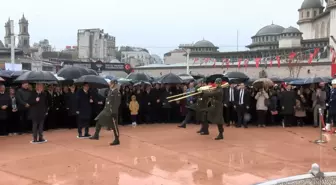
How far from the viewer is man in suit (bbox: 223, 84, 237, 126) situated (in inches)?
491

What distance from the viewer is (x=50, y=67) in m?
74.1

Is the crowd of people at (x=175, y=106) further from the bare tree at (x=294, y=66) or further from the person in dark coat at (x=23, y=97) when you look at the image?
the bare tree at (x=294, y=66)

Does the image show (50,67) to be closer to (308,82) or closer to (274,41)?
(274,41)

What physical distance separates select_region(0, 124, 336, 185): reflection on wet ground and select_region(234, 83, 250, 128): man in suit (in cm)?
131

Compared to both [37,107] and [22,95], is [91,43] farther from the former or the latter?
[37,107]

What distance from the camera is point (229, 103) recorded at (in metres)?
12.6

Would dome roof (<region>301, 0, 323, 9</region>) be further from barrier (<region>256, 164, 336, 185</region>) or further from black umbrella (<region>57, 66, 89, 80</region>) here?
barrier (<region>256, 164, 336, 185</region>)

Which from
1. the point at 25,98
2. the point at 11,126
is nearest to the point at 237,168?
the point at 25,98

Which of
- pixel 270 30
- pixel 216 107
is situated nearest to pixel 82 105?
pixel 216 107

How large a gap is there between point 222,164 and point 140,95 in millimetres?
5825

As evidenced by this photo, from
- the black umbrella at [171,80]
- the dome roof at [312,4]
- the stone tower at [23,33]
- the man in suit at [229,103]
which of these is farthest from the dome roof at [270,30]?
the black umbrella at [171,80]

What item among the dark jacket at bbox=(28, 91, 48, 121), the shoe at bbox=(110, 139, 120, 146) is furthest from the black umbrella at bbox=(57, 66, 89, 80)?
the shoe at bbox=(110, 139, 120, 146)

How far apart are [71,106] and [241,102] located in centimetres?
531

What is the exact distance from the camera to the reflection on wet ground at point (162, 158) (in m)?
6.56
